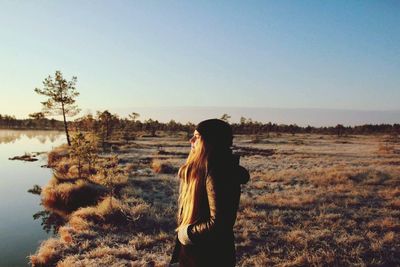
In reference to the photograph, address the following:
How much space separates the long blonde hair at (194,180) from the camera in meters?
2.98

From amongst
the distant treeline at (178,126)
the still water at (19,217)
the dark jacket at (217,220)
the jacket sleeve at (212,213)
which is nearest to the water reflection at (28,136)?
the distant treeline at (178,126)

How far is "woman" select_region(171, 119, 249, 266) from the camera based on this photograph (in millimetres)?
2852

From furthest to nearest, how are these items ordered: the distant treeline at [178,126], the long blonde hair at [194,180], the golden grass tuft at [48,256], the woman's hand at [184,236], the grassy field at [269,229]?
1. the distant treeline at [178,126]
2. the golden grass tuft at [48,256]
3. the grassy field at [269,229]
4. the woman's hand at [184,236]
5. the long blonde hair at [194,180]

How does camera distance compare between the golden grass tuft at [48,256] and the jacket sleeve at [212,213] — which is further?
the golden grass tuft at [48,256]

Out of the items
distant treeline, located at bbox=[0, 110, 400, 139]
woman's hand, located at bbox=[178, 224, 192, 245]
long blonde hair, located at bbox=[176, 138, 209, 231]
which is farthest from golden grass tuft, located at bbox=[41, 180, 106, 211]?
distant treeline, located at bbox=[0, 110, 400, 139]

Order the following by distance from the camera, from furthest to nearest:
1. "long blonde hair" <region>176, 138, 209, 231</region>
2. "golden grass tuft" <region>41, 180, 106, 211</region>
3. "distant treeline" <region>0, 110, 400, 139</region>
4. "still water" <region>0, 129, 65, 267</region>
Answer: "distant treeline" <region>0, 110, 400, 139</region>, "golden grass tuft" <region>41, 180, 106, 211</region>, "still water" <region>0, 129, 65, 267</region>, "long blonde hair" <region>176, 138, 209, 231</region>

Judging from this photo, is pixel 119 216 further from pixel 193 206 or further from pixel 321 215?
pixel 193 206

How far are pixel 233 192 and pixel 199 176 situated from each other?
311 mm

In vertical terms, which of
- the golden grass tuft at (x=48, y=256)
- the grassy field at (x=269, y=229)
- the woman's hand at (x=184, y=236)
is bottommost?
the golden grass tuft at (x=48, y=256)

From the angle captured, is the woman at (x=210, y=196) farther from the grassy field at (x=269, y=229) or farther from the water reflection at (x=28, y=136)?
the water reflection at (x=28, y=136)

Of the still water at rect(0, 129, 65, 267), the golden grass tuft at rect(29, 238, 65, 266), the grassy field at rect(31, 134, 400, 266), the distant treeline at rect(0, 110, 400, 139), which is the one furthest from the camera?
the distant treeline at rect(0, 110, 400, 139)

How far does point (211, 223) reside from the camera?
9.41ft

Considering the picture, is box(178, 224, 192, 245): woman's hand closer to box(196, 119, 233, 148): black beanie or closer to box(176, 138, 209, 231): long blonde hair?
box(176, 138, 209, 231): long blonde hair

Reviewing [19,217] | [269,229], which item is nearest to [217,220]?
[269,229]
